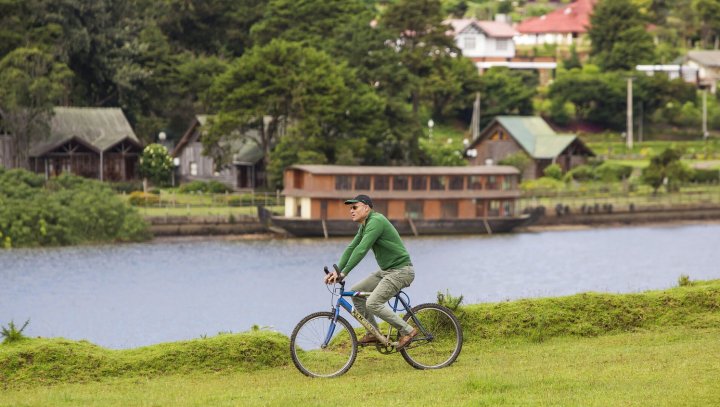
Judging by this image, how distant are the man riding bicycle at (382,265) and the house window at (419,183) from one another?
Result: 155 feet

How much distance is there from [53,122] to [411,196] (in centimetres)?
2096

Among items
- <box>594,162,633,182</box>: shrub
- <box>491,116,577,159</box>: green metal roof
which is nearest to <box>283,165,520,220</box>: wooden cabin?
<box>594,162,633,182</box>: shrub

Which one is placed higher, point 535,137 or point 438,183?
point 535,137

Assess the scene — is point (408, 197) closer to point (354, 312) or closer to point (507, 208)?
point (507, 208)

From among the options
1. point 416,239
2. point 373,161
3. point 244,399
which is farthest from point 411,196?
point 244,399

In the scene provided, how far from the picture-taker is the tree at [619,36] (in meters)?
102

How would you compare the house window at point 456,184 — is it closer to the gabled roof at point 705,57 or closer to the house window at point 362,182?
the house window at point 362,182

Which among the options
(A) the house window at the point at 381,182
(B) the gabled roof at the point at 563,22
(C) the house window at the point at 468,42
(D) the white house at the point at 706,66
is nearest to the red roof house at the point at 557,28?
(B) the gabled roof at the point at 563,22

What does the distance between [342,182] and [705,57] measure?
57.9 meters

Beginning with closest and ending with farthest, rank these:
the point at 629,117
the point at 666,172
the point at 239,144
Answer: the point at 666,172, the point at 239,144, the point at 629,117

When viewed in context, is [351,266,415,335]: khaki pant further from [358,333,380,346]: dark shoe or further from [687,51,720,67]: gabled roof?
[687,51,720,67]: gabled roof

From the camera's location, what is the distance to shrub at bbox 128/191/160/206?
6150 cm

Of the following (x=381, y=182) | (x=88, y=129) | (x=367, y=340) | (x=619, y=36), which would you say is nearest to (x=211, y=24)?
(x=88, y=129)

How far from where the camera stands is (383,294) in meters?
14.2
